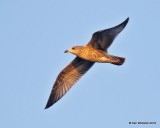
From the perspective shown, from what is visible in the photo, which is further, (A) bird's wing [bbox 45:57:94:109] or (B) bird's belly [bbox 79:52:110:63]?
(A) bird's wing [bbox 45:57:94:109]

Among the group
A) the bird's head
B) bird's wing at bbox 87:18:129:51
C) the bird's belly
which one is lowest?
the bird's belly

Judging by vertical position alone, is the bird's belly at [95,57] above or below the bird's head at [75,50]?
below

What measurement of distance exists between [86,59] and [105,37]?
3.07 ft

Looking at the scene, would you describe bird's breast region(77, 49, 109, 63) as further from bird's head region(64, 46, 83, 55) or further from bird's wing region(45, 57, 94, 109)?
bird's wing region(45, 57, 94, 109)

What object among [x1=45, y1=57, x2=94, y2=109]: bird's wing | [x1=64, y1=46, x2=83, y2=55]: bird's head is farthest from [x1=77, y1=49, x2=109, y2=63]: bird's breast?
[x1=45, y1=57, x2=94, y2=109]: bird's wing

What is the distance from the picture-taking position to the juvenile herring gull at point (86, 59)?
13.1 metres

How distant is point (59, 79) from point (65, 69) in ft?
1.33

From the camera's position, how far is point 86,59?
13.5 meters

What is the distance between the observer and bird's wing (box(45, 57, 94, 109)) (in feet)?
47.2

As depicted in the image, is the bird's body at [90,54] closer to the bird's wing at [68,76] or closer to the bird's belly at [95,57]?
the bird's belly at [95,57]

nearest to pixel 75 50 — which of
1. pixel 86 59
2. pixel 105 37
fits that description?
pixel 86 59

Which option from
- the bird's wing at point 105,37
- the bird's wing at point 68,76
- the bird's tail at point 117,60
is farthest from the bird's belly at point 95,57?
the bird's wing at point 68,76

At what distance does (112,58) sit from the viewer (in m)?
12.9

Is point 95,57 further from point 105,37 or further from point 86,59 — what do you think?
point 105,37
